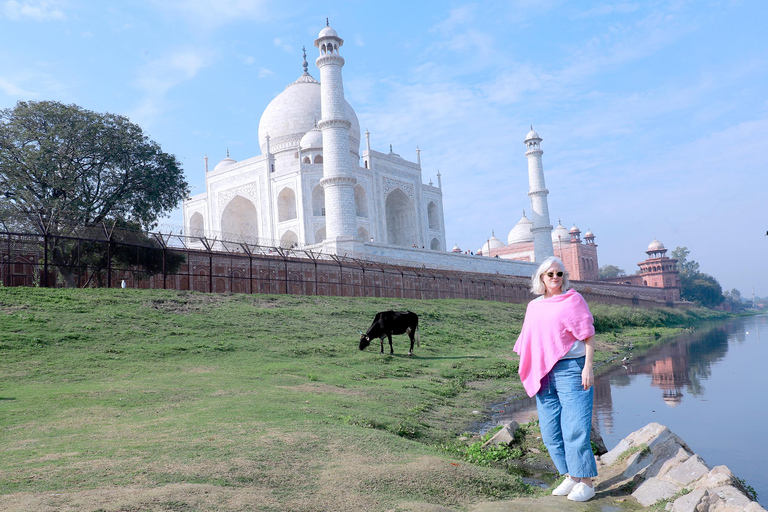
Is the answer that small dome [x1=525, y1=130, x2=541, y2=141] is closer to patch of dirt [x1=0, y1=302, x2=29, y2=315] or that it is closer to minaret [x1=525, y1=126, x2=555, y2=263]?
minaret [x1=525, y1=126, x2=555, y2=263]

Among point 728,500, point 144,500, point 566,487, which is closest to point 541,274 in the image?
point 566,487

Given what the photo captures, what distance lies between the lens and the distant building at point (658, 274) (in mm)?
57750

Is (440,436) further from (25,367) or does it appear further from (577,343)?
(25,367)

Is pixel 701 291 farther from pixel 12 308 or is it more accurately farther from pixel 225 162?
pixel 12 308

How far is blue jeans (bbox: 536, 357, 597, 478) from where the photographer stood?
4.12 m

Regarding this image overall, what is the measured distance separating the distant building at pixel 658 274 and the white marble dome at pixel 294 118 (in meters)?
30.7

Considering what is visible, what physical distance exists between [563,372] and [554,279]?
64cm

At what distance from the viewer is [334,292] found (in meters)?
21.2

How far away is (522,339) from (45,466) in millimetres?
3361

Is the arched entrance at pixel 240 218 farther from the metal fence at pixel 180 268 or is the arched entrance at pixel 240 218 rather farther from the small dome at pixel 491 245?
the small dome at pixel 491 245

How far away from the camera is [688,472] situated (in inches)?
167

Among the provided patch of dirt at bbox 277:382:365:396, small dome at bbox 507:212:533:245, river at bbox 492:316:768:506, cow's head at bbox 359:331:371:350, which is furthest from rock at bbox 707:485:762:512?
small dome at bbox 507:212:533:245

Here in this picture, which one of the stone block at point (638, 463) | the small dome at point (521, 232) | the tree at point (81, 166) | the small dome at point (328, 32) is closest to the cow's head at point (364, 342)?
the stone block at point (638, 463)

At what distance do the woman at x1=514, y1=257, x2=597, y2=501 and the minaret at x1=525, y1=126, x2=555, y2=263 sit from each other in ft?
121
